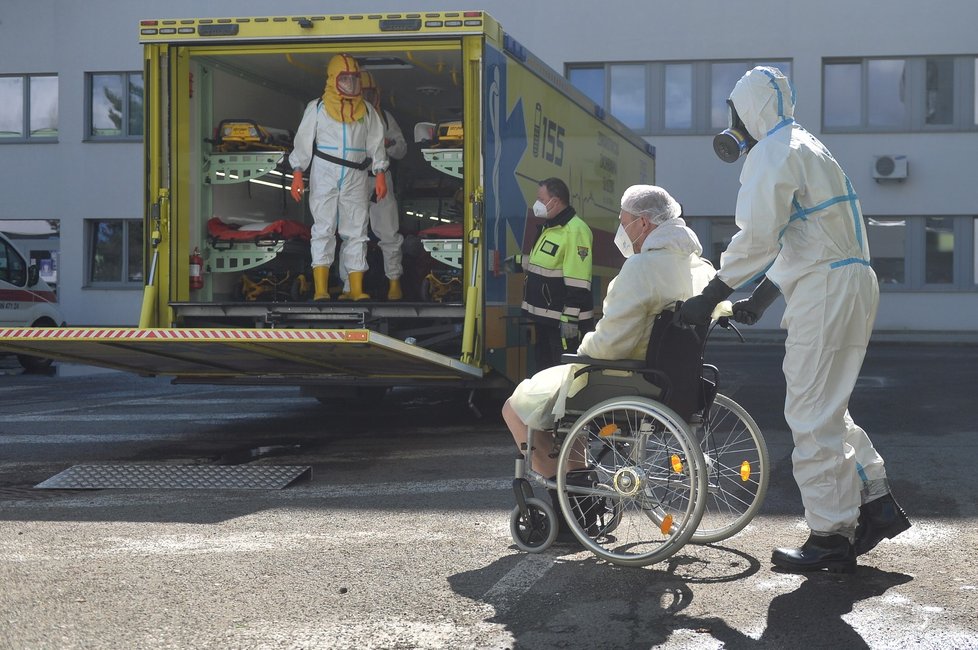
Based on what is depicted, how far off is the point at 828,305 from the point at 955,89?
2284cm

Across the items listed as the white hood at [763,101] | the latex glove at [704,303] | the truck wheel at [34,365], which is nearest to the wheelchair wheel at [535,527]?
the latex glove at [704,303]

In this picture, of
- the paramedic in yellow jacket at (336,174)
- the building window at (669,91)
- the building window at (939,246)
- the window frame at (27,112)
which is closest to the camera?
the paramedic in yellow jacket at (336,174)

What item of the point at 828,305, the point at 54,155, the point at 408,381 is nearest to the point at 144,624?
the point at 828,305

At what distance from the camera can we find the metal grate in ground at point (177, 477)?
6.78m

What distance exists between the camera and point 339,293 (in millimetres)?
10039

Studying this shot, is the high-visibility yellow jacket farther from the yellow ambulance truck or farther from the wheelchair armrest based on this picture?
the wheelchair armrest

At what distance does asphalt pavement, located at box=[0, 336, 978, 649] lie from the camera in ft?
12.9

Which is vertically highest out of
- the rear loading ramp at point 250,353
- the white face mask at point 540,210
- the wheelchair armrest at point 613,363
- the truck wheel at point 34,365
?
the white face mask at point 540,210

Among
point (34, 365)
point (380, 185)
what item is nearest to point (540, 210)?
point (380, 185)

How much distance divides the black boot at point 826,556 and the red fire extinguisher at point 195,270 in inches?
225

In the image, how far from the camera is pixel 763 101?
15.7 ft

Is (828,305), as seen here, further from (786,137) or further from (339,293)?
(339,293)

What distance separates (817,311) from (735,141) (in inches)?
31.7

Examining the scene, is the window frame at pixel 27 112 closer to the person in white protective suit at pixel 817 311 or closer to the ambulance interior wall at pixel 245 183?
the ambulance interior wall at pixel 245 183
